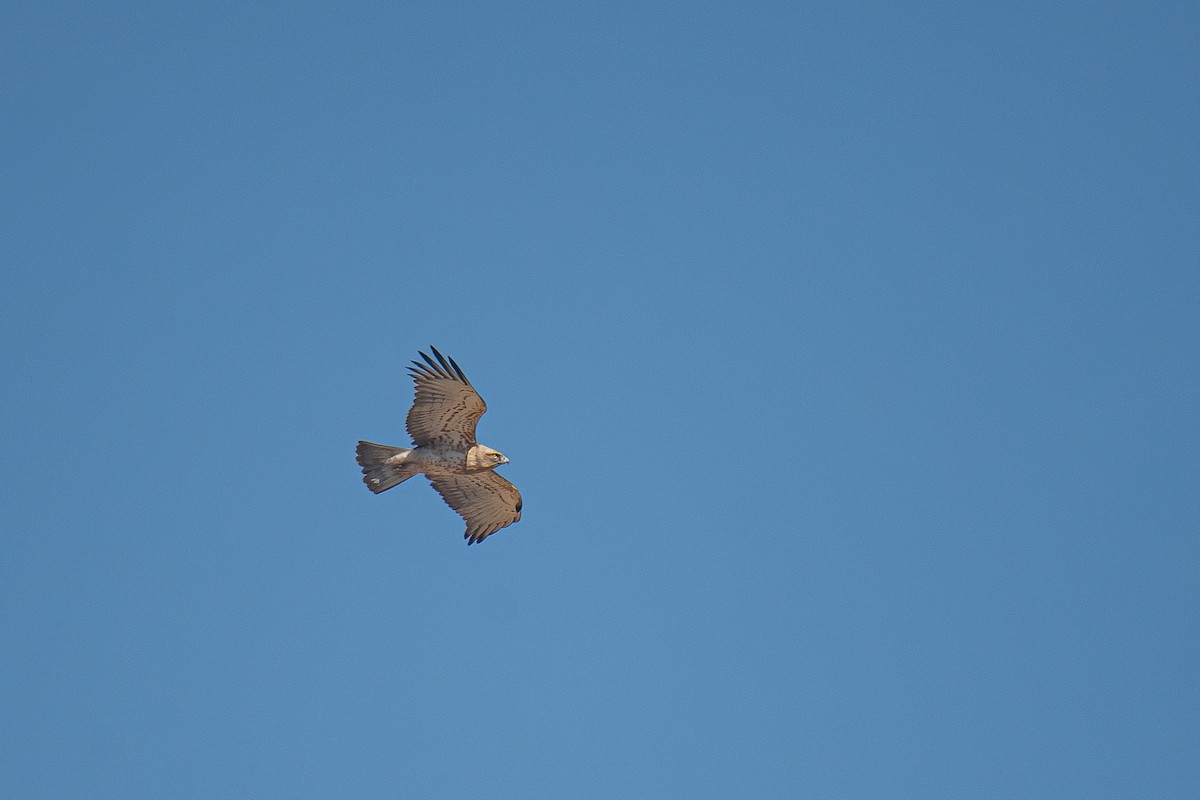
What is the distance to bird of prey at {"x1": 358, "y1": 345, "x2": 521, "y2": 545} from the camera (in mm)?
18547

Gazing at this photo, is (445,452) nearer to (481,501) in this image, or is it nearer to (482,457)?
(482,457)

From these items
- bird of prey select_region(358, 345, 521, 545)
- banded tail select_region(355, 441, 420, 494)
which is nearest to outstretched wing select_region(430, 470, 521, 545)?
bird of prey select_region(358, 345, 521, 545)

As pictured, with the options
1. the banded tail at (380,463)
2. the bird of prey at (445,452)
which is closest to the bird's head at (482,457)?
the bird of prey at (445,452)

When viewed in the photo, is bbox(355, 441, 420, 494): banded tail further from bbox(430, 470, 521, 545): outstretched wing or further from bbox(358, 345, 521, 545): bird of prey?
bbox(430, 470, 521, 545): outstretched wing

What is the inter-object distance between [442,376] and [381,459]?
181cm

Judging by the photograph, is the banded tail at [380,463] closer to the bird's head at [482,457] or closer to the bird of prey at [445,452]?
the bird of prey at [445,452]

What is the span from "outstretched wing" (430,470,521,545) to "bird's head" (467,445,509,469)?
1.97 ft

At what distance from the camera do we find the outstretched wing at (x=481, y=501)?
2002cm

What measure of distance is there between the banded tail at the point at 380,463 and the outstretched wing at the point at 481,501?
0.96m

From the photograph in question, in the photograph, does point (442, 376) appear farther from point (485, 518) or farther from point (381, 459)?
point (485, 518)

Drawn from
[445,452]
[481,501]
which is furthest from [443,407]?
[481,501]

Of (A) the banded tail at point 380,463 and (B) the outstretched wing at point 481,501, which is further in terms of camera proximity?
(B) the outstretched wing at point 481,501

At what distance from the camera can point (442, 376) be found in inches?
727

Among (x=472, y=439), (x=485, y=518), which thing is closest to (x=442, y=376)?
(x=472, y=439)
